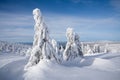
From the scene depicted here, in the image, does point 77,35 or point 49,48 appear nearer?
point 49,48

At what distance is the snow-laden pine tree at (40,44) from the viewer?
25722 millimetres

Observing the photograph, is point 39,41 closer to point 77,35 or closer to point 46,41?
point 46,41

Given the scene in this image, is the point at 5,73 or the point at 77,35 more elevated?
the point at 77,35

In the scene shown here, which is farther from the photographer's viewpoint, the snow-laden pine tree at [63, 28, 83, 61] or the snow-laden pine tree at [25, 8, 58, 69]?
the snow-laden pine tree at [63, 28, 83, 61]

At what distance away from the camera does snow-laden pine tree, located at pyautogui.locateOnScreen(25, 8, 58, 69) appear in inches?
1013

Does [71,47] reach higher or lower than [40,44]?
lower

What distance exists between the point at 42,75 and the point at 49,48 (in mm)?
5715

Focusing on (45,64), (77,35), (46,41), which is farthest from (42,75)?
(77,35)

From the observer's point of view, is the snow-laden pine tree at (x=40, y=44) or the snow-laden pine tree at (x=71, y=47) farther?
the snow-laden pine tree at (x=71, y=47)

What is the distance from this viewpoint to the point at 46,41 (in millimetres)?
26453

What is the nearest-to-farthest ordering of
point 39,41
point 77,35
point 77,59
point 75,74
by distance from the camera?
point 75,74
point 39,41
point 77,59
point 77,35

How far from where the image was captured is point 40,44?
2592 centimetres

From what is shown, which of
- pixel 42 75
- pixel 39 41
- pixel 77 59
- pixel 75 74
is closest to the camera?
pixel 42 75

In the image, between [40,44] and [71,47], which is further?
[71,47]
